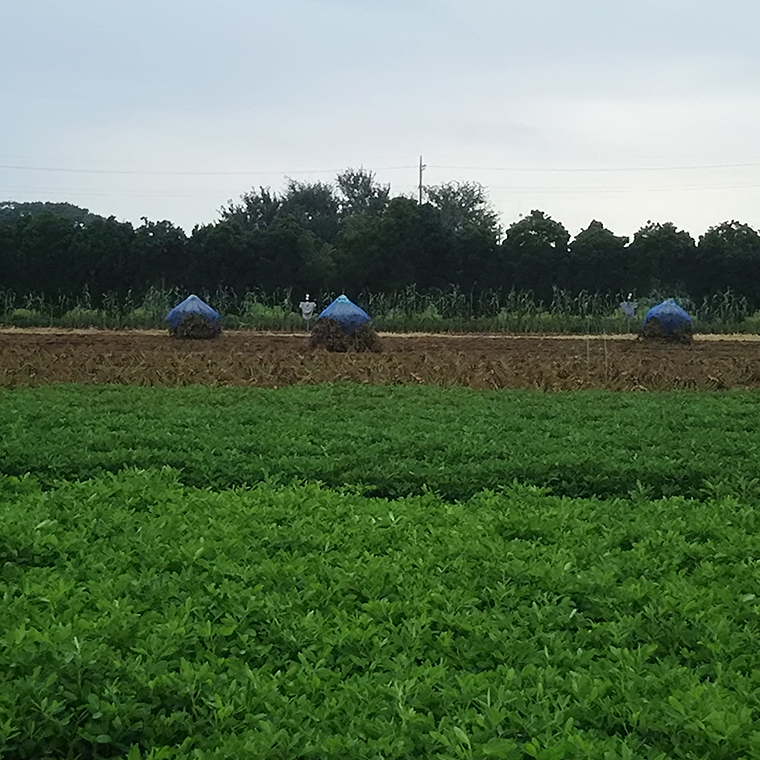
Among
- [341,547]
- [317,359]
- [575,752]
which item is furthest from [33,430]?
[317,359]

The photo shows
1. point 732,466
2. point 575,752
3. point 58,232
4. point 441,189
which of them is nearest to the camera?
point 575,752

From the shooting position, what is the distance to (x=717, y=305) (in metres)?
33.4

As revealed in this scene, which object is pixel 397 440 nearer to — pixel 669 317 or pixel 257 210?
pixel 669 317

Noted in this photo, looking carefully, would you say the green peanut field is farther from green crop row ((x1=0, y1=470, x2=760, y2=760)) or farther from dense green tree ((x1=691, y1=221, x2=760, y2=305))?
dense green tree ((x1=691, y1=221, x2=760, y2=305))

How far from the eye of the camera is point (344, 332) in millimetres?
19109

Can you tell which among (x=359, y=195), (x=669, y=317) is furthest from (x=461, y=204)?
(x=669, y=317)

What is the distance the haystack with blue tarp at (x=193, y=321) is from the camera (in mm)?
22797

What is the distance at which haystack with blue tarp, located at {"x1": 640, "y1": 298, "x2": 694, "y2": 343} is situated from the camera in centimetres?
2248

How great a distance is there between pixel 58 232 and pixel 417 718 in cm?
3234

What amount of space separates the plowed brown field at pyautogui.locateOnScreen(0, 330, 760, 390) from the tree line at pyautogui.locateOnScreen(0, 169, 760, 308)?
13.8 metres

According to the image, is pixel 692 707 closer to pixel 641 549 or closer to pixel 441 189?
pixel 641 549

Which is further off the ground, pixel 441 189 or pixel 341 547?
pixel 441 189

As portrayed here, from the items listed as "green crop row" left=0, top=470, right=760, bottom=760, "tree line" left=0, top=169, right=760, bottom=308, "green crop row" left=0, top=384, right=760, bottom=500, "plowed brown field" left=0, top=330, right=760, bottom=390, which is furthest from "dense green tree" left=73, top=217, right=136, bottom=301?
"green crop row" left=0, top=470, right=760, bottom=760

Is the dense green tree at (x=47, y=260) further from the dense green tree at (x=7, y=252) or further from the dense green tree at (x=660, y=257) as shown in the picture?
the dense green tree at (x=660, y=257)
